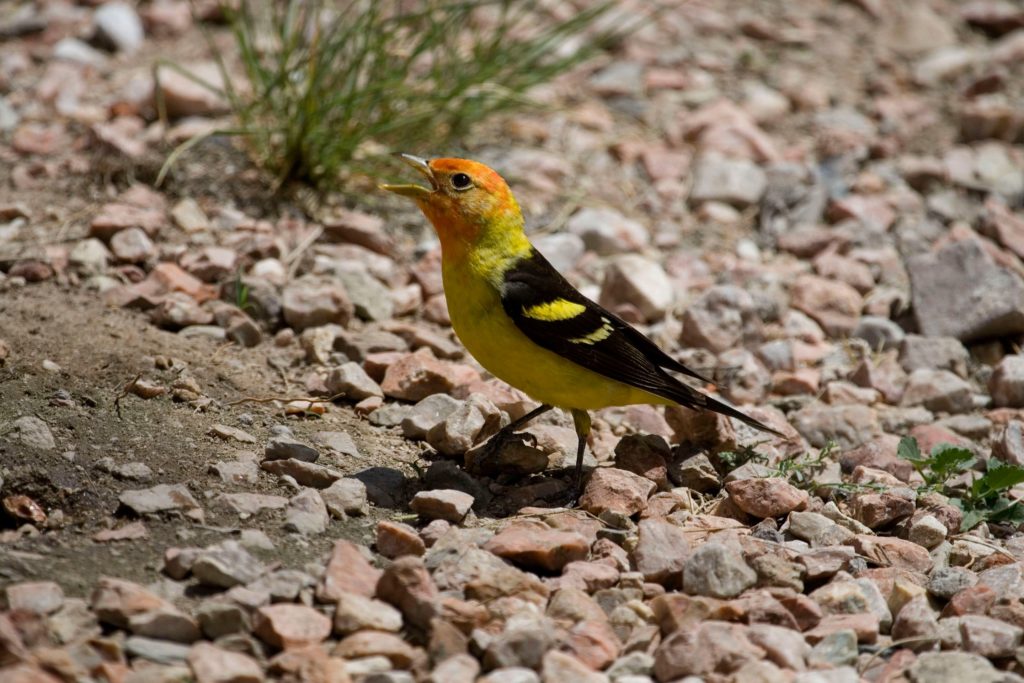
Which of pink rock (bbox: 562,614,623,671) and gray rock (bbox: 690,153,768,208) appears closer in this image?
pink rock (bbox: 562,614,623,671)

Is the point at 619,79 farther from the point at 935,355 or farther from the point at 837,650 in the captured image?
the point at 837,650

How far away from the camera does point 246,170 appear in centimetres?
632

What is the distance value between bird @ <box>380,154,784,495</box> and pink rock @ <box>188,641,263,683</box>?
5.50 ft

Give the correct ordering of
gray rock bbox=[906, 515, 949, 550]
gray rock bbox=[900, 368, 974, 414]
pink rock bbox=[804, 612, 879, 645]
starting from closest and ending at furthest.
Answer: pink rock bbox=[804, 612, 879, 645], gray rock bbox=[906, 515, 949, 550], gray rock bbox=[900, 368, 974, 414]

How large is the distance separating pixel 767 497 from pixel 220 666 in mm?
2038

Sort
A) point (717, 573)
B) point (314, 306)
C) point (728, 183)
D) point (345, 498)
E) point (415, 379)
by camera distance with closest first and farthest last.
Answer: point (717, 573)
point (345, 498)
point (415, 379)
point (314, 306)
point (728, 183)

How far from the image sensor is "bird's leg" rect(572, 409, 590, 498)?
4.24m

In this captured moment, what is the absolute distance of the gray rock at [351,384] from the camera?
4.65 meters

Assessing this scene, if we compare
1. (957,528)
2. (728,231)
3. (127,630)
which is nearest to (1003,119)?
(728,231)

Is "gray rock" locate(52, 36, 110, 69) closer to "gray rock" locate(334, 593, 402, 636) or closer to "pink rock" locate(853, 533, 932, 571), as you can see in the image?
"gray rock" locate(334, 593, 402, 636)

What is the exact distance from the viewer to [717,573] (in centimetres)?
340

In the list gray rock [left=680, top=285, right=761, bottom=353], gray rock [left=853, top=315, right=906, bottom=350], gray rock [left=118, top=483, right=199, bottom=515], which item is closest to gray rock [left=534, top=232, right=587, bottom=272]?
gray rock [left=680, top=285, right=761, bottom=353]

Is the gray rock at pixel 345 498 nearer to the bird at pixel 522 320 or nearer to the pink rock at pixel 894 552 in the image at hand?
the bird at pixel 522 320

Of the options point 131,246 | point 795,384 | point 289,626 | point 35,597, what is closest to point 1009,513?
point 795,384
